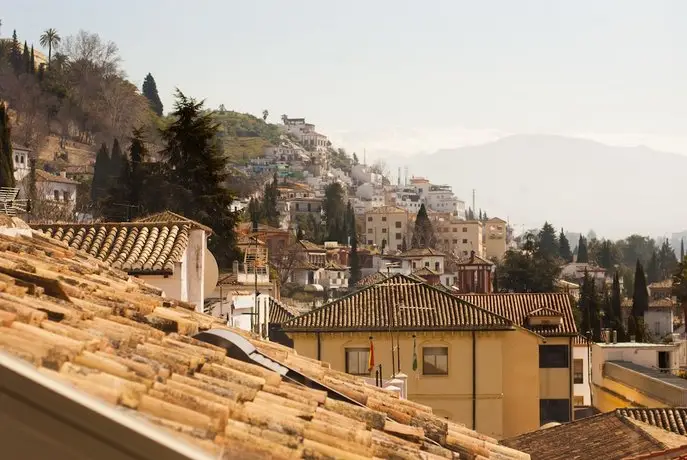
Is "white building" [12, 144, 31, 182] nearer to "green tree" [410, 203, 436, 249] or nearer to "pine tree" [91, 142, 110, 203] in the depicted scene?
"pine tree" [91, 142, 110, 203]

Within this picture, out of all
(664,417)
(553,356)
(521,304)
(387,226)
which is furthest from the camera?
(387,226)

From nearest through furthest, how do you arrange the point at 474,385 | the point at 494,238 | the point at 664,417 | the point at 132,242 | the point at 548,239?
the point at 132,242, the point at 664,417, the point at 474,385, the point at 548,239, the point at 494,238

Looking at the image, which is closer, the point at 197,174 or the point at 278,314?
the point at 197,174

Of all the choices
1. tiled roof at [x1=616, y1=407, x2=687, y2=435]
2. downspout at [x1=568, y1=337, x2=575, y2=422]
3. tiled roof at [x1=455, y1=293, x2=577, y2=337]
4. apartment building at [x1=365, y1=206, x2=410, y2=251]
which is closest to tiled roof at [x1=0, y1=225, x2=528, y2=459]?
tiled roof at [x1=616, y1=407, x2=687, y2=435]

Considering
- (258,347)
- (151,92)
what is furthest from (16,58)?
(258,347)

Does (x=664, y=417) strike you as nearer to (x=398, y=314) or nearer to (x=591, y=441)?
(x=591, y=441)

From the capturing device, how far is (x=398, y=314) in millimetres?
27047

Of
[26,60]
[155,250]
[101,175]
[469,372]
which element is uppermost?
[26,60]

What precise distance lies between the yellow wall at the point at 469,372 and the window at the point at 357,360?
0.12 metres

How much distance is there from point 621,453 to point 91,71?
116 m

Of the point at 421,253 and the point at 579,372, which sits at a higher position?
the point at 421,253

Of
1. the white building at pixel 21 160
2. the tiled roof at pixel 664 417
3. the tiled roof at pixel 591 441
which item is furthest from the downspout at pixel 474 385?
the white building at pixel 21 160

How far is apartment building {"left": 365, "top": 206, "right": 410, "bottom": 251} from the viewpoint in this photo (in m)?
134

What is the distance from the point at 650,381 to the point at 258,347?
21237 mm
